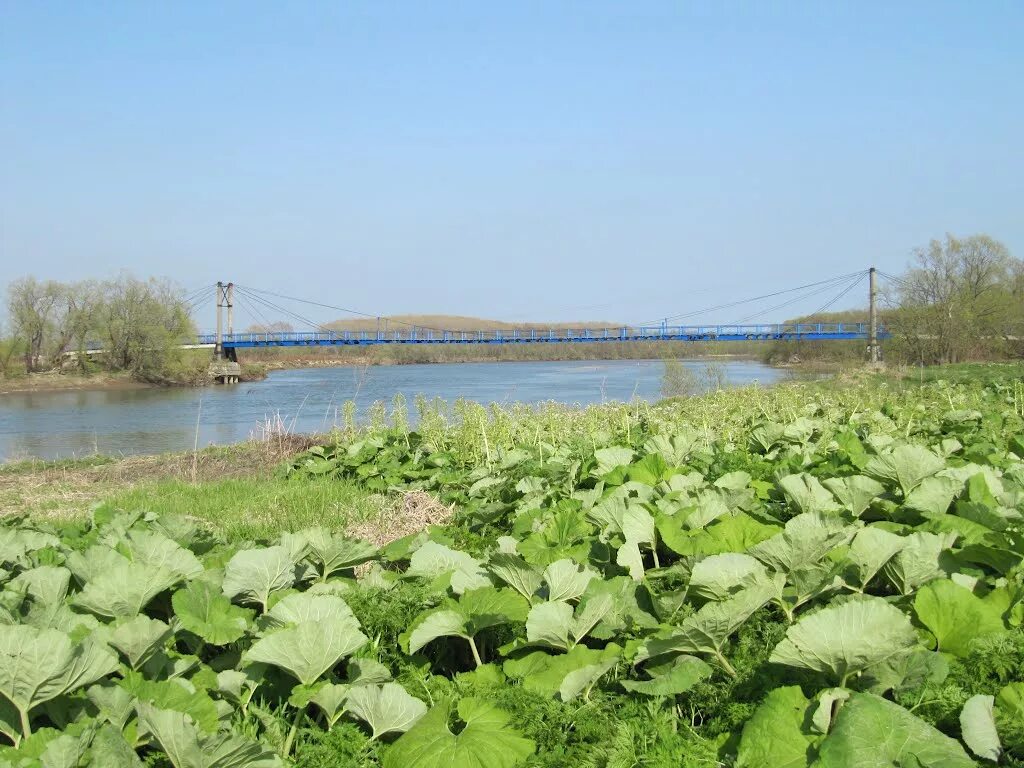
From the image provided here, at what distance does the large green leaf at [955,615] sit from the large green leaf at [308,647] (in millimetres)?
1364

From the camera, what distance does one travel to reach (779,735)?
65.4 inches

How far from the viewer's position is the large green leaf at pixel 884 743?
58.0 inches

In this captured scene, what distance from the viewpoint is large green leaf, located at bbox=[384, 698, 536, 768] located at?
1.87 m

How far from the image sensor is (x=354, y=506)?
6637 mm

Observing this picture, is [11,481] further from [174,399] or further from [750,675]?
[174,399]

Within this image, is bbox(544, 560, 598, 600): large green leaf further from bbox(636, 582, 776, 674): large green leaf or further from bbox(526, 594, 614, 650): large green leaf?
bbox(636, 582, 776, 674): large green leaf

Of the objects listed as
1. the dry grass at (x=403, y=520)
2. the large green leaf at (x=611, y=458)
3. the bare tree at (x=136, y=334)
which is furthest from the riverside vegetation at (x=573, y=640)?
the bare tree at (x=136, y=334)

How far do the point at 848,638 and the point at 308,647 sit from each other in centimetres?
123

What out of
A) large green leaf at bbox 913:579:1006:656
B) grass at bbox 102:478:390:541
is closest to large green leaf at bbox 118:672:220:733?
large green leaf at bbox 913:579:1006:656

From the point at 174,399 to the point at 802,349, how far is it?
3925cm

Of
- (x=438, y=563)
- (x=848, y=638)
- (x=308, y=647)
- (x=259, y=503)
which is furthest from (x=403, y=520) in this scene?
(x=848, y=638)

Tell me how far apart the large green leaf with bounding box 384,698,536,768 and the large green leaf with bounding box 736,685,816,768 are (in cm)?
51

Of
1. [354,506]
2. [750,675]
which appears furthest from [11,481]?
[750,675]

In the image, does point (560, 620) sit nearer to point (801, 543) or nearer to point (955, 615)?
point (801, 543)
